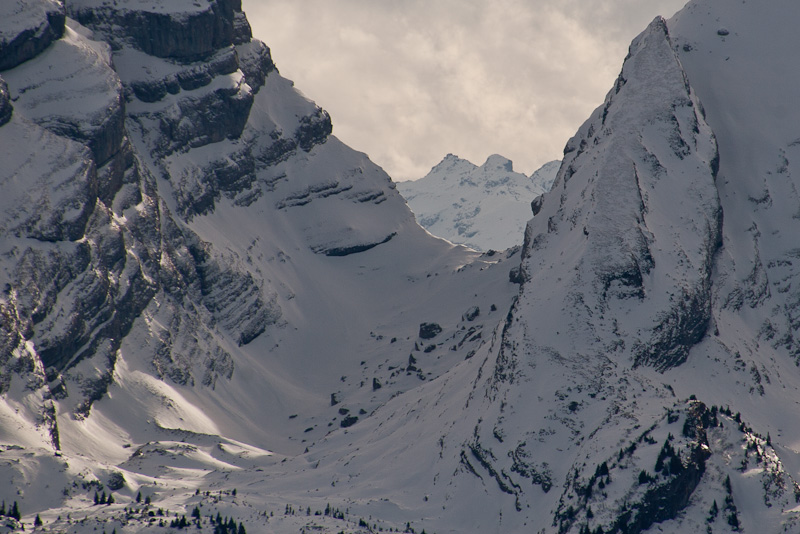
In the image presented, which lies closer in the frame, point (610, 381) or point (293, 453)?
point (610, 381)

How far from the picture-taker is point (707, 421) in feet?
414

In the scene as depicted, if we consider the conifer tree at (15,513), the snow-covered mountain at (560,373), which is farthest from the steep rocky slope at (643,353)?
the conifer tree at (15,513)

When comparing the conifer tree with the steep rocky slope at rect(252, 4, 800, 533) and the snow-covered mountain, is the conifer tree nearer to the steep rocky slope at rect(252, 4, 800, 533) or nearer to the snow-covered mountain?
the snow-covered mountain

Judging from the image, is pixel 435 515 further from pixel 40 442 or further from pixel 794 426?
pixel 40 442

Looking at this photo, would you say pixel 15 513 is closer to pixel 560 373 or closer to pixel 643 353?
pixel 560 373

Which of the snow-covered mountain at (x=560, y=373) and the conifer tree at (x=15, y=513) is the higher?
the snow-covered mountain at (x=560, y=373)

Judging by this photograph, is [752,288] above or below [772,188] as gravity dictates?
below

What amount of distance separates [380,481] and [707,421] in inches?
1936

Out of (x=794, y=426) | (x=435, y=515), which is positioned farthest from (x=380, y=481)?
(x=794, y=426)

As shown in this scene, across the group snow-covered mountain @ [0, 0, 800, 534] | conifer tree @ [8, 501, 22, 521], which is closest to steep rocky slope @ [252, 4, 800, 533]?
snow-covered mountain @ [0, 0, 800, 534]

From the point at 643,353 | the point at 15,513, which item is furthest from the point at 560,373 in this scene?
the point at 15,513

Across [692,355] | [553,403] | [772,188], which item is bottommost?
[553,403]

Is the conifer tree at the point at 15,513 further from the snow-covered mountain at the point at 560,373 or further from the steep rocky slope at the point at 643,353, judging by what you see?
the steep rocky slope at the point at 643,353

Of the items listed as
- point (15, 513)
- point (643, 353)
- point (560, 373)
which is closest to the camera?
point (15, 513)
